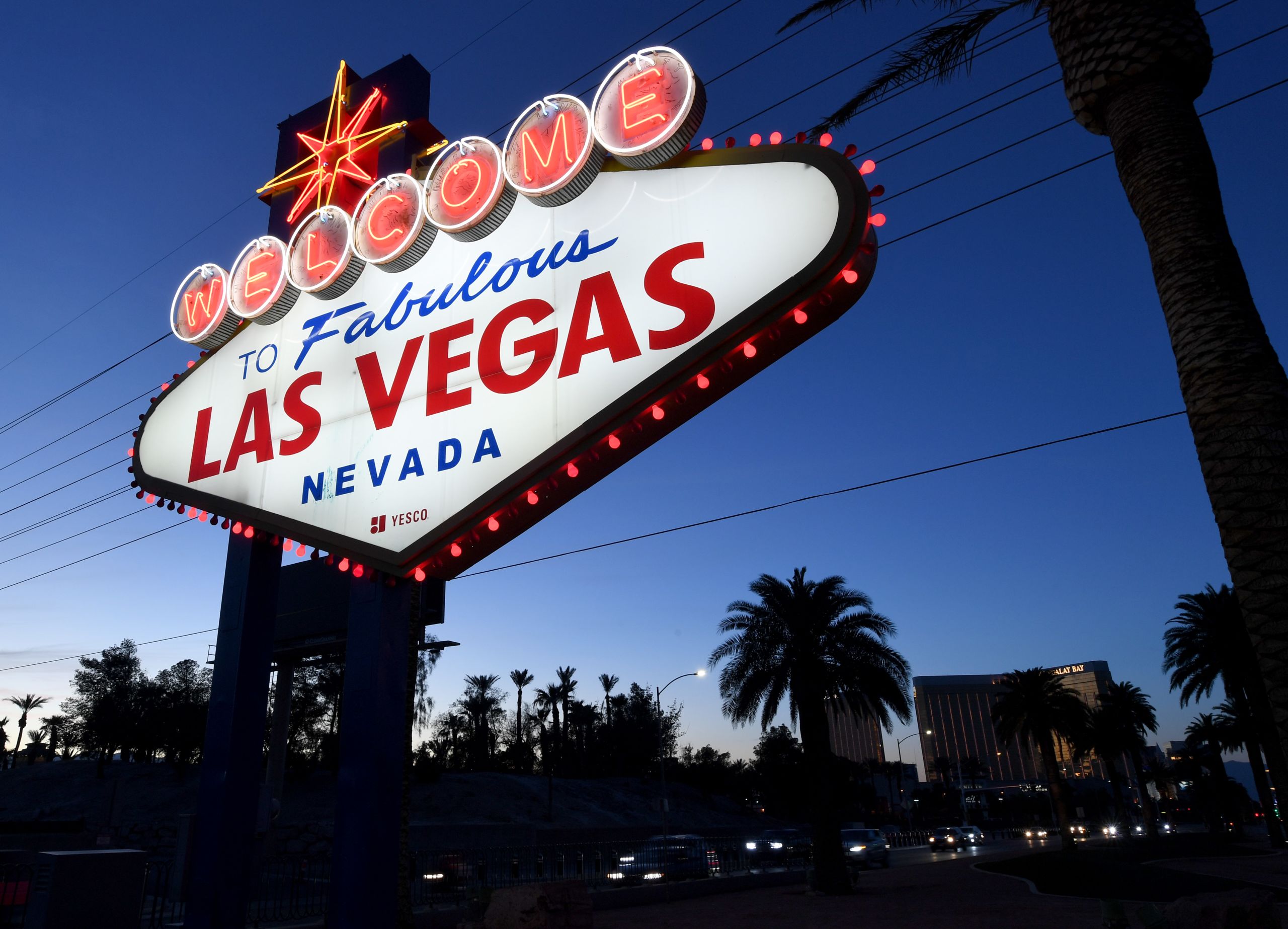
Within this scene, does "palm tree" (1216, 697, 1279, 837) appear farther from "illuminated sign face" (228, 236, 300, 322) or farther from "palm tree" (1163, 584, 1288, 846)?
"illuminated sign face" (228, 236, 300, 322)

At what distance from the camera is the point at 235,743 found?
9945mm

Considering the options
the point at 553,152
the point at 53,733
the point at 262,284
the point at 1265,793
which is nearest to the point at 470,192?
the point at 553,152

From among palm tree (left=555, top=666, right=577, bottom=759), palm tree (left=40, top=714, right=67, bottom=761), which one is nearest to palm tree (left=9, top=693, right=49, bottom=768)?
palm tree (left=40, top=714, right=67, bottom=761)

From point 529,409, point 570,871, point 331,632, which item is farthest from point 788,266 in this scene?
point 331,632

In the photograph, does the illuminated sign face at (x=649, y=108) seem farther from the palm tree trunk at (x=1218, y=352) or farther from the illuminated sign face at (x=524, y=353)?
the palm tree trunk at (x=1218, y=352)

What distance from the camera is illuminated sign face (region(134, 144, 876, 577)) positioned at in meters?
7.86

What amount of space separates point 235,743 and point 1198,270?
10739 millimetres

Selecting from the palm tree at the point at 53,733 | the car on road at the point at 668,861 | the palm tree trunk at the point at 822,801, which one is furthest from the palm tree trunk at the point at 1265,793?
the palm tree at the point at 53,733

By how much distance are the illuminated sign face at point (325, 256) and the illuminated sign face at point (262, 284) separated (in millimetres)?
233

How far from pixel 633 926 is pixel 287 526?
1156cm

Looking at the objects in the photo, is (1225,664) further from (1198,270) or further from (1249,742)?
(1198,270)

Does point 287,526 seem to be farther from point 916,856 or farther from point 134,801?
point 134,801

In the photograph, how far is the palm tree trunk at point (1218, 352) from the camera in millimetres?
6305

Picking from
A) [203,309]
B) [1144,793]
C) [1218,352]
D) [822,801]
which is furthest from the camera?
[1144,793]
